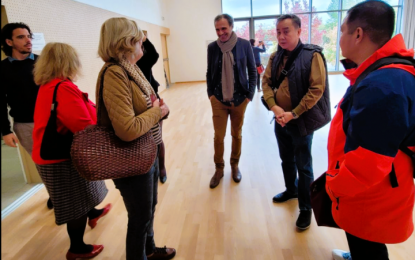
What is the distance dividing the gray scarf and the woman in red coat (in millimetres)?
1317

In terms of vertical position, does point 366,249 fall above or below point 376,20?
below

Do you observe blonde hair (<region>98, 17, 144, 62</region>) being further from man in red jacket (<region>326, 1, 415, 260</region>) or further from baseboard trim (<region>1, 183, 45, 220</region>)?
baseboard trim (<region>1, 183, 45, 220</region>)

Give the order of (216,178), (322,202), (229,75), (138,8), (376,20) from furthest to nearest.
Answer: (138,8), (216,178), (229,75), (322,202), (376,20)

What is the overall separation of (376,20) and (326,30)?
11698 mm

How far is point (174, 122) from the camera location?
5.44 m

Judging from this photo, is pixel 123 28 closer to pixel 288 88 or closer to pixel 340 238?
pixel 288 88

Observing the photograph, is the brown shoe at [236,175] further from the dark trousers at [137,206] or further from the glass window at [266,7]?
the glass window at [266,7]

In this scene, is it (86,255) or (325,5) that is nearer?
(86,255)

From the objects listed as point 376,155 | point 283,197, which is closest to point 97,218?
point 283,197

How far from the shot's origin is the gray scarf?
8.75 feet

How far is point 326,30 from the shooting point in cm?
1135

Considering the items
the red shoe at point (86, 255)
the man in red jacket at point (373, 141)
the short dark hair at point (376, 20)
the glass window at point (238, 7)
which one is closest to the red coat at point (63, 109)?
the red shoe at point (86, 255)

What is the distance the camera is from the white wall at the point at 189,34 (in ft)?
36.2

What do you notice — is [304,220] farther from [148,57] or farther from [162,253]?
[148,57]
